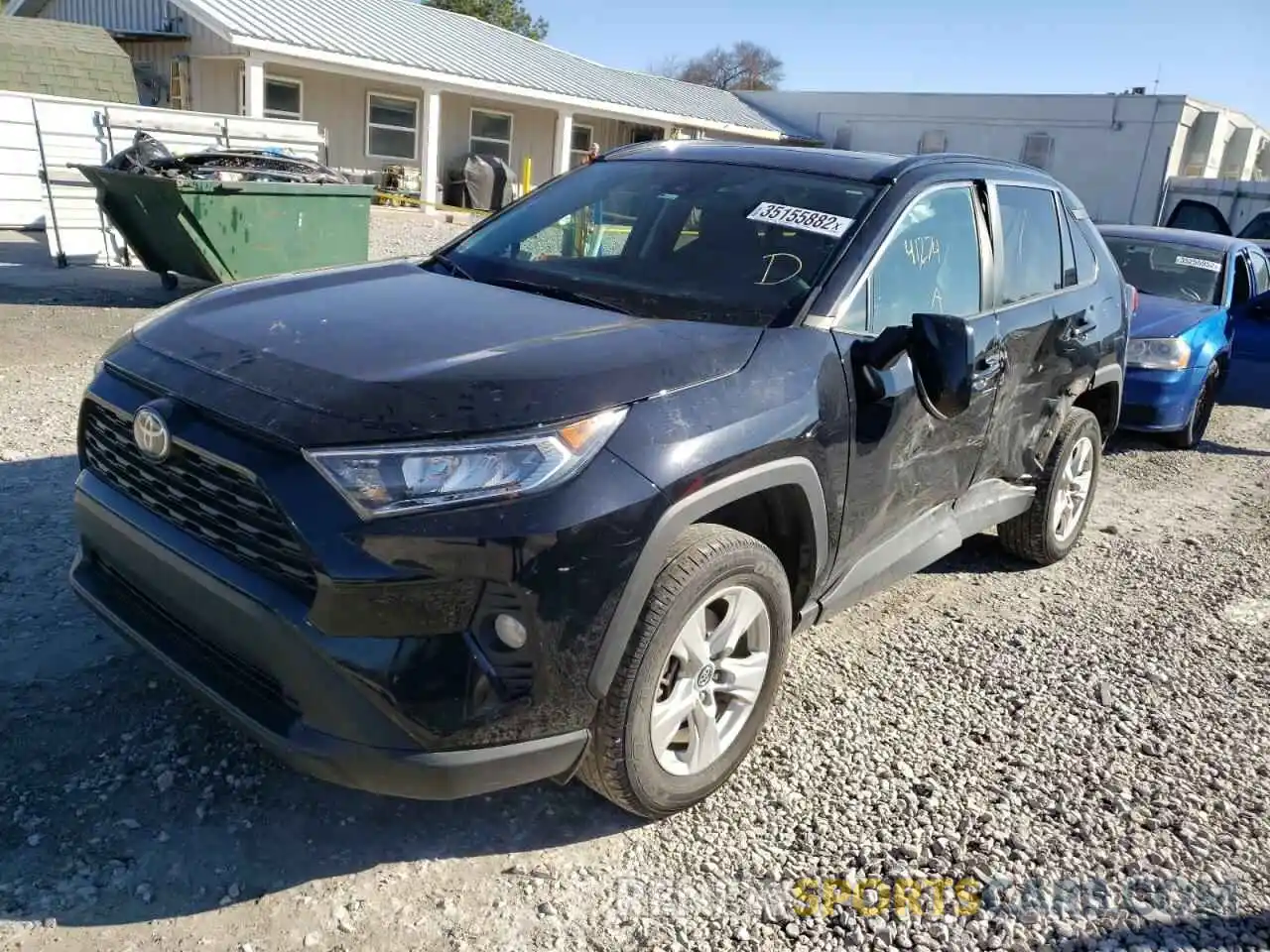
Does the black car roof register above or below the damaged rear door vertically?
above

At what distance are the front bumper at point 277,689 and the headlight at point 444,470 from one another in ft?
1.14

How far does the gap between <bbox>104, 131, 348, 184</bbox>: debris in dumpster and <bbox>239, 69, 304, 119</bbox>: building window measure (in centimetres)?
852

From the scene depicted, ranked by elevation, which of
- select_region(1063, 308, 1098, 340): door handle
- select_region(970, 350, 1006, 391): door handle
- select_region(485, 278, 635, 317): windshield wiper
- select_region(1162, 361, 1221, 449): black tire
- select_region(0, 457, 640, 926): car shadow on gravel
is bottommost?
select_region(0, 457, 640, 926): car shadow on gravel

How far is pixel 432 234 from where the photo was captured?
53.9ft

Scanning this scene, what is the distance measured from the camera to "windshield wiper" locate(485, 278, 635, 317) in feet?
10.6


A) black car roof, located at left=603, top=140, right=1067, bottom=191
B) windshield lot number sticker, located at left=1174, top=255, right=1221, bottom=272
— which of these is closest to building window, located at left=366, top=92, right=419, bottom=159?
windshield lot number sticker, located at left=1174, top=255, right=1221, bottom=272

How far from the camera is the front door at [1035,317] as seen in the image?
13.3 feet

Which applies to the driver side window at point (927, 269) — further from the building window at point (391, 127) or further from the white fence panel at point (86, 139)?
the building window at point (391, 127)

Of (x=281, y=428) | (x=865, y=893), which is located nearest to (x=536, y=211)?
(x=281, y=428)

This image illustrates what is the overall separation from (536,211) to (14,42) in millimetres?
15974

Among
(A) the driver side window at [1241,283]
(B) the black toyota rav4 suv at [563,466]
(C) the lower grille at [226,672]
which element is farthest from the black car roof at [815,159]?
(A) the driver side window at [1241,283]

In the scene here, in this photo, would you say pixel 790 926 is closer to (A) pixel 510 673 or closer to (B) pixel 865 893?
(B) pixel 865 893

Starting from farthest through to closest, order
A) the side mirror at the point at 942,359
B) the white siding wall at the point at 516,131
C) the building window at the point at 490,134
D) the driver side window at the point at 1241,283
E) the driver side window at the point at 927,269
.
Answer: the building window at the point at 490,134 < the white siding wall at the point at 516,131 < the driver side window at the point at 1241,283 < the driver side window at the point at 927,269 < the side mirror at the point at 942,359

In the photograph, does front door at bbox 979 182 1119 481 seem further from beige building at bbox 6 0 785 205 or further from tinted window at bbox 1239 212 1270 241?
beige building at bbox 6 0 785 205
